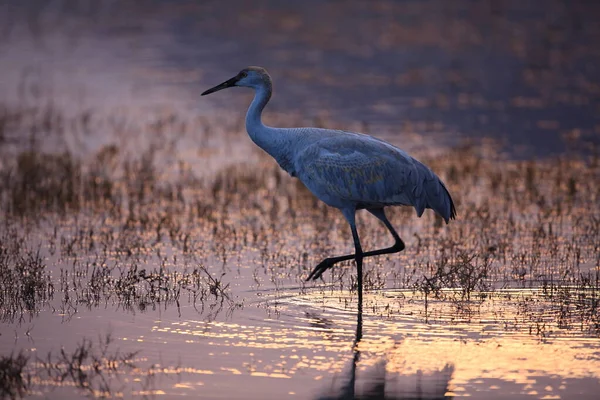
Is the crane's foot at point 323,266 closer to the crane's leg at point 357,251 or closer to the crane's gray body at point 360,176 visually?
the crane's gray body at point 360,176

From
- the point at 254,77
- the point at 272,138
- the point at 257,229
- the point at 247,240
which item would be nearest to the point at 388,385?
the point at 272,138

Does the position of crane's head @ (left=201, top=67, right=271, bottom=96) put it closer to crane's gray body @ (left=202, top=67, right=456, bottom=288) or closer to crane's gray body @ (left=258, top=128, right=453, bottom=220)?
crane's gray body @ (left=202, top=67, right=456, bottom=288)

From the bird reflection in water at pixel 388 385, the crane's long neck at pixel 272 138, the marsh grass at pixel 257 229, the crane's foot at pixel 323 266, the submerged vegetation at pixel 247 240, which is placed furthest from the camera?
the crane's long neck at pixel 272 138

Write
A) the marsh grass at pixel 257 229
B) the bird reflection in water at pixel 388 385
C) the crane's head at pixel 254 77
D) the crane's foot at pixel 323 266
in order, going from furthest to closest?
the crane's head at pixel 254 77, the crane's foot at pixel 323 266, the marsh grass at pixel 257 229, the bird reflection in water at pixel 388 385

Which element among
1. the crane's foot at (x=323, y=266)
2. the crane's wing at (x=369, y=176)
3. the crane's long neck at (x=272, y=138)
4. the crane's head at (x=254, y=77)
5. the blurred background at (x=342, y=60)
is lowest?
the crane's foot at (x=323, y=266)

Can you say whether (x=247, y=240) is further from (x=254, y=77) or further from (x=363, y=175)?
(x=363, y=175)

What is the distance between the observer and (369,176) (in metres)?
8.99

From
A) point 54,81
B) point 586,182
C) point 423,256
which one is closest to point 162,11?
point 54,81

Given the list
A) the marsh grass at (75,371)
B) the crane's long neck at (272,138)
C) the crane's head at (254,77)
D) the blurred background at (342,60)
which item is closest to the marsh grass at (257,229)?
the crane's long neck at (272,138)

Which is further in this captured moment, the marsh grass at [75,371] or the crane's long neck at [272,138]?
the crane's long neck at [272,138]

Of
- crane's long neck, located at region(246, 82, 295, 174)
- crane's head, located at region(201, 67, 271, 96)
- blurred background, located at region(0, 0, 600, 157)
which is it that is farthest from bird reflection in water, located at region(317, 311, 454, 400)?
blurred background, located at region(0, 0, 600, 157)

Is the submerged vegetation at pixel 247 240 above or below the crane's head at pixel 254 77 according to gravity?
below

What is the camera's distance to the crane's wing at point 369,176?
8.99m

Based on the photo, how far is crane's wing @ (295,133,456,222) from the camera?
899cm
